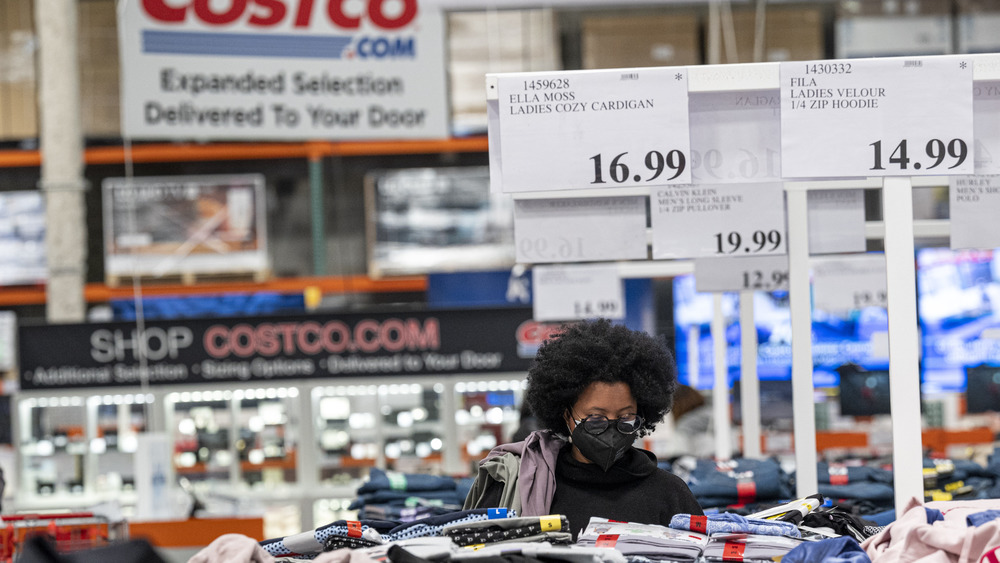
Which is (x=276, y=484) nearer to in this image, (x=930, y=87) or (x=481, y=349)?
(x=481, y=349)

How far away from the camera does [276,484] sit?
1002cm

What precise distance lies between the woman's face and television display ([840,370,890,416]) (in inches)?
173

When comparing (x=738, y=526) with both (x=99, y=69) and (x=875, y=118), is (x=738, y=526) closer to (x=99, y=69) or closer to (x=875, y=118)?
(x=875, y=118)

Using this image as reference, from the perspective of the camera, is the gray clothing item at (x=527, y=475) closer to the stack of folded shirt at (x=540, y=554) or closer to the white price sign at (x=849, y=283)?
the stack of folded shirt at (x=540, y=554)

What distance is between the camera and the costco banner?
19.8 ft

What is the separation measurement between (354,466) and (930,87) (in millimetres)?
7673

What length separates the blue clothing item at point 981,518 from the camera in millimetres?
2674

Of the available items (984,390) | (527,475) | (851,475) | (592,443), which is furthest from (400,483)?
(984,390)

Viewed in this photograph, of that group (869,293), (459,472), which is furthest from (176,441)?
(869,293)

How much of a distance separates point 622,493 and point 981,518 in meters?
1.06

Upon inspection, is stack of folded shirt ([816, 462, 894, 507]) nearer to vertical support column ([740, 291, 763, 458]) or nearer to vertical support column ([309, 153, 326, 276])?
vertical support column ([740, 291, 763, 458])

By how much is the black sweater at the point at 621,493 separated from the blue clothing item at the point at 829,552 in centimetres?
64

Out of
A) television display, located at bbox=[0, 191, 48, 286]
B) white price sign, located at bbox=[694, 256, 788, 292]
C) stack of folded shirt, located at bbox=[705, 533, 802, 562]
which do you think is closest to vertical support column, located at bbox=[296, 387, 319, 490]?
white price sign, located at bbox=[694, 256, 788, 292]

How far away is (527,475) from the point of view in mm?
3346
